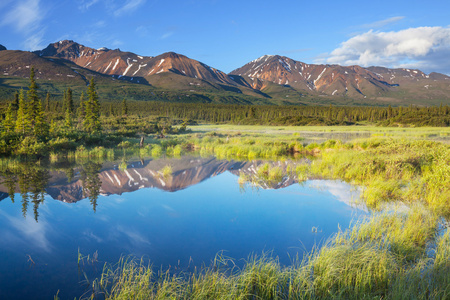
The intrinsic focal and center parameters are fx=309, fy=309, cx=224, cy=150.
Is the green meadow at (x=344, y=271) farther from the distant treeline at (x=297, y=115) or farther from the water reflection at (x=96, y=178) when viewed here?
the distant treeline at (x=297, y=115)

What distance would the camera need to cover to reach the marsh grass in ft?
15.7

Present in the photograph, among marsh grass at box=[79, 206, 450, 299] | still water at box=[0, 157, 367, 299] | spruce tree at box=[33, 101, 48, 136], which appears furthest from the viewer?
spruce tree at box=[33, 101, 48, 136]

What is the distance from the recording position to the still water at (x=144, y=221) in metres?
6.29

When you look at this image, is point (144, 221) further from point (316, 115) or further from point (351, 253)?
point (316, 115)

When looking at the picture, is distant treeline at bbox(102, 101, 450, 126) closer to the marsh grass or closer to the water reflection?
the water reflection

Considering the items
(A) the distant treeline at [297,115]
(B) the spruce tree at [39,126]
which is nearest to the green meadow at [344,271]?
(B) the spruce tree at [39,126]

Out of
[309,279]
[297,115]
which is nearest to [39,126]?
[309,279]

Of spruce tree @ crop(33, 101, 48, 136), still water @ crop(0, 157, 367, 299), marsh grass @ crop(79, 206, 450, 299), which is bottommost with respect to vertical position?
still water @ crop(0, 157, 367, 299)

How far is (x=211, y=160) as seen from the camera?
23.5 metres

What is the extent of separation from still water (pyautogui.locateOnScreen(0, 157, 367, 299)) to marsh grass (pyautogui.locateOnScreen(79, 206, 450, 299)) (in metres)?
0.63

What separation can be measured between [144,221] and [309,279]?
17.9ft

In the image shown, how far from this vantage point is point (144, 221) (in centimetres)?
919

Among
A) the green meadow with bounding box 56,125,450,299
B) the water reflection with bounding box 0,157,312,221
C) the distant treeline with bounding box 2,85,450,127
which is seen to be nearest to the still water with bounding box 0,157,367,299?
the water reflection with bounding box 0,157,312,221

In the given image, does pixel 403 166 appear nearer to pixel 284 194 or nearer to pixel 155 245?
pixel 284 194
